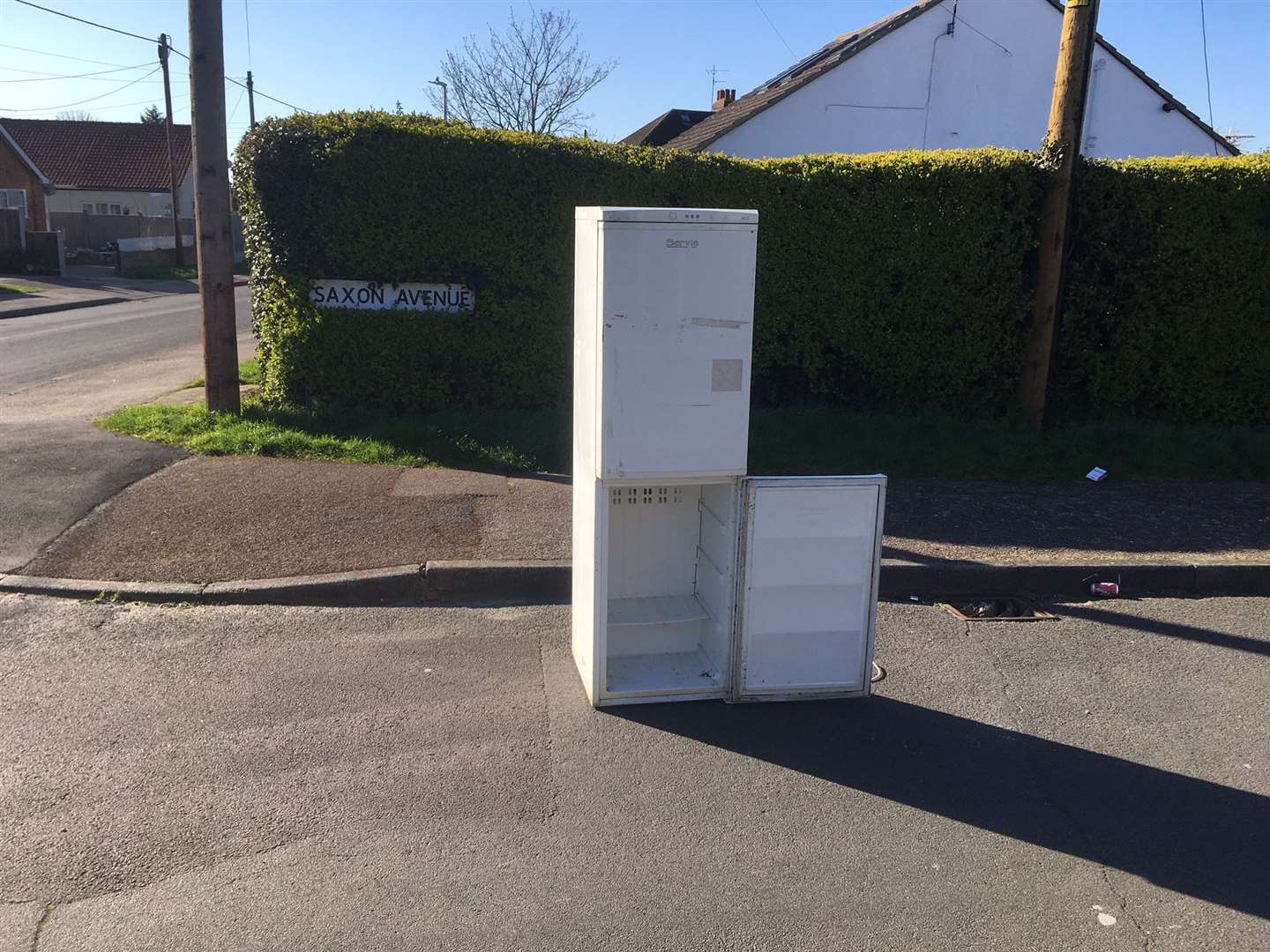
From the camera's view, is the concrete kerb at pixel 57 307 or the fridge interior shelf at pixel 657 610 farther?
the concrete kerb at pixel 57 307

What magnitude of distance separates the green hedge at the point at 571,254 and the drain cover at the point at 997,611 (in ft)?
11.9

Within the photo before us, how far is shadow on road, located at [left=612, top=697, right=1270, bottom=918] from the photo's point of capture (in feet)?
11.5

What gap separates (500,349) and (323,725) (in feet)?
17.2

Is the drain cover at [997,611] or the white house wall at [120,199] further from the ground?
the white house wall at [120,199]

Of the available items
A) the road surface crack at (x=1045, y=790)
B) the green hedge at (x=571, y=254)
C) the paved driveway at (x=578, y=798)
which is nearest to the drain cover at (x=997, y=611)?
the road surface crack at (x=1045, y=790)

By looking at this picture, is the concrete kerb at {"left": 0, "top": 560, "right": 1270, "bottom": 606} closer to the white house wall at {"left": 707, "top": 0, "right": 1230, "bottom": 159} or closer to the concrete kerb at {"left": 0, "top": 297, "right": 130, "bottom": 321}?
the white house wall at {"left": 707, "top": 0, "right": 1230, "bottom": 159}

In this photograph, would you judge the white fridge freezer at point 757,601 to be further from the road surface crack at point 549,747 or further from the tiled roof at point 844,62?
the tiled roof at point 844,62

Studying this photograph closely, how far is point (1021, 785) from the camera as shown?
156 inches

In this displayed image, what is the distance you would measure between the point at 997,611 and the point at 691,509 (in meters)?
2.20

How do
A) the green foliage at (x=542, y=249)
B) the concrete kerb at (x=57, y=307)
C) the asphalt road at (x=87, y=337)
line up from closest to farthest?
the green foliage at (x=542, y=249)
the asphalt road at (x=87, y=337)
the concrete kerb at (x=57, y=307)

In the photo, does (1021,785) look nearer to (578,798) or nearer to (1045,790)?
(1045,790)

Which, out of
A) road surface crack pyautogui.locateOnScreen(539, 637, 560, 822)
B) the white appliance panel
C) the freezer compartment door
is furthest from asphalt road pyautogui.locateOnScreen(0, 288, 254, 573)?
the freezer compartment door

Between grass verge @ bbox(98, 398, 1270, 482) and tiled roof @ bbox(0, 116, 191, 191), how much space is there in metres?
49.5

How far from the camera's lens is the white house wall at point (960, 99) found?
1867 centimetres
